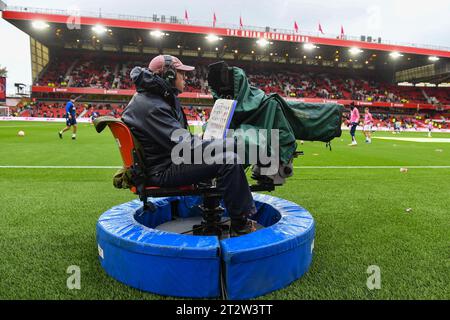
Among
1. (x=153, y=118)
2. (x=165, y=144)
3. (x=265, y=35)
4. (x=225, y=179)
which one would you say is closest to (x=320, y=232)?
(x=225, y=179)

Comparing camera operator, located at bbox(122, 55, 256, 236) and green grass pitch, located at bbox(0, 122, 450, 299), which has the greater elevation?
camera operator, located at bbox(122, 55, 256, 236)

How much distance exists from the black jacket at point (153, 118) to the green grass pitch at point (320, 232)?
3.42 feet

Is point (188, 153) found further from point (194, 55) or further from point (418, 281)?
Result: point (194, 55)

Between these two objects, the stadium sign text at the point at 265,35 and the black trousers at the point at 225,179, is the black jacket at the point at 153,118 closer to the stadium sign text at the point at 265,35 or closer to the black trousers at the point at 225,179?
the black trousers at the point at 225,179

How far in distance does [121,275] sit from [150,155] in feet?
3.12

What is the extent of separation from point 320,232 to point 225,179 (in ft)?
5.33

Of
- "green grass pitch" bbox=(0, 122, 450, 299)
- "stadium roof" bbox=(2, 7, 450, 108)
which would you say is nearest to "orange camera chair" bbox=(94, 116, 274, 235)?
"green grass pitch" bbox=(0, 122, 450, 299)

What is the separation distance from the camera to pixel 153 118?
8.46 feet

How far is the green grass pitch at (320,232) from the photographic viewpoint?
8.02ft

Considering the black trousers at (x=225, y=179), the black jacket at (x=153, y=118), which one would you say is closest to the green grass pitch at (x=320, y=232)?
the black trousers at (x=225, y=179)

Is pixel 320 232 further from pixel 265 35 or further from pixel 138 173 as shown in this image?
pixel 265 35

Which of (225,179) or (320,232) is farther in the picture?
(320,232)

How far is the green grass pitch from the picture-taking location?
2.44 m

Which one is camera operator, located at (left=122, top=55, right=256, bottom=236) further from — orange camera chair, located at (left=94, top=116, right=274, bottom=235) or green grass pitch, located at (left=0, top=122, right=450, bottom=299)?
green grass pitch, located at (left=0, top=122, right=450, bottom=299)
